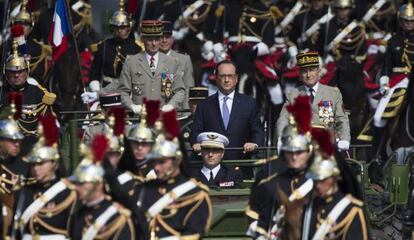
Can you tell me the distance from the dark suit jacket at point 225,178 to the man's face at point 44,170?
354 cm

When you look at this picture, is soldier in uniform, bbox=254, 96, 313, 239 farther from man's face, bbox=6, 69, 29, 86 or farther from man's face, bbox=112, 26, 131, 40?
man's face, bbox=112, 26, 131, 40

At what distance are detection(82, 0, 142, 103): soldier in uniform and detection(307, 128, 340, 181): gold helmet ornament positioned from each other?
1015 centimetres

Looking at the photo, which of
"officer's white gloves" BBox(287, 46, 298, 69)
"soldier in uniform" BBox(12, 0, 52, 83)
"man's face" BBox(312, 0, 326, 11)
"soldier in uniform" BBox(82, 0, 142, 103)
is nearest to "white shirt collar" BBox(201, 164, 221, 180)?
"soldier in uniform" BBox(82, 0, 142, 103)

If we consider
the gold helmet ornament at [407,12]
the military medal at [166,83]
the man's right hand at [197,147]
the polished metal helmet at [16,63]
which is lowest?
the man's right hand at [197,147]

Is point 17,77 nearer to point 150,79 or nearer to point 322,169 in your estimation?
point 150,79

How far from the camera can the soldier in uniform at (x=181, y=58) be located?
37.3 m

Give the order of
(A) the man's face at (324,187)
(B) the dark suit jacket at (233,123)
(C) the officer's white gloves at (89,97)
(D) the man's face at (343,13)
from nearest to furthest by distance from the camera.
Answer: (A) the man's face at (324,187), (B) the dark suit jacket at (233,123), (C) the officer's white gloves at (89,97), (D) the man's face at (343,13)

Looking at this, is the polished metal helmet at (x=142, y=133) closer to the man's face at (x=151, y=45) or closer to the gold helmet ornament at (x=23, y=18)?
the man's face at (x=151, y=45)

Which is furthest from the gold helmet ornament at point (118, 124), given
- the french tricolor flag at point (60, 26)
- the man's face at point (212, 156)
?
the french tricolor flag at point (60, 26)

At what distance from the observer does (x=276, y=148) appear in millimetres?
32219

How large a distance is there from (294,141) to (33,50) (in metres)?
13.2

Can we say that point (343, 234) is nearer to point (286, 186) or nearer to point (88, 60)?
point (286, 186)

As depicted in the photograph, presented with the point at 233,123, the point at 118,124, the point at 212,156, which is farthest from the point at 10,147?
the point at 233,123

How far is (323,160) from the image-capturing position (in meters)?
28.8
